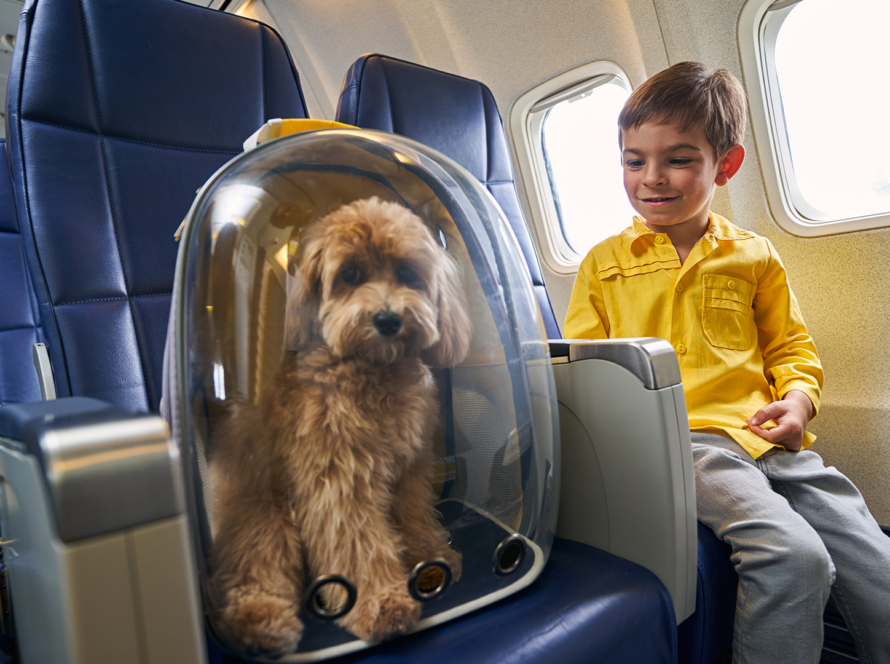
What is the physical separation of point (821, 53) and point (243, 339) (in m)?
2.05

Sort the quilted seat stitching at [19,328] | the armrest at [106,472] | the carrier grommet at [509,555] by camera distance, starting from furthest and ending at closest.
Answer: the quilted seat stitching at [19,328] → the carrier grommet at [509,555] → the armrest at [106,472]

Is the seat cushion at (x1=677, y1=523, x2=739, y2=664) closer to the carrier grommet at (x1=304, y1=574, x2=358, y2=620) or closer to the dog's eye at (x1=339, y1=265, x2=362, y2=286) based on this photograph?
the carrier grommet at (x1=304, y1=574, x2=358, y2=620)

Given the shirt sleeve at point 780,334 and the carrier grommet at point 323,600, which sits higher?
the shirt sleeve at point 780,334

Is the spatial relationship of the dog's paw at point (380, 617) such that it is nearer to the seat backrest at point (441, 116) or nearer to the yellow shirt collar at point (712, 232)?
the seat backrest at point (441, 116)

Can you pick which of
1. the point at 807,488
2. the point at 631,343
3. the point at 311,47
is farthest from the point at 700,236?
the point at 311,47

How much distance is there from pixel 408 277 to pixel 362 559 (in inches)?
11.3

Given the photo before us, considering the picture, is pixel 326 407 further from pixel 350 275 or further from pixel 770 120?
pixel 770 120

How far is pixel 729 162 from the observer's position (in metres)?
1.30

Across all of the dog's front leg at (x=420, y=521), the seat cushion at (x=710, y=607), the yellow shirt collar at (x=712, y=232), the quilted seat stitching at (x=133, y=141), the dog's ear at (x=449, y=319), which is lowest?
the seat cushion at (x=710, y=607)

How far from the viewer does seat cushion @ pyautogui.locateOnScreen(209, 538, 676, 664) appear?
1.77 feet

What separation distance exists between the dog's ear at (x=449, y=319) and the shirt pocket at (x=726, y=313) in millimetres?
771

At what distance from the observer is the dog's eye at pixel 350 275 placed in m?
0.52

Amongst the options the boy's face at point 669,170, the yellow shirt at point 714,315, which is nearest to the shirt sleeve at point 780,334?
the yellow shirt at point 714,315

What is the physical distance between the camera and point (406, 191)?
0.60 m
